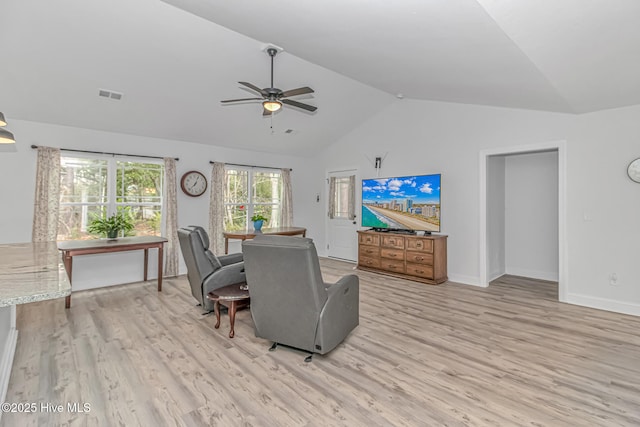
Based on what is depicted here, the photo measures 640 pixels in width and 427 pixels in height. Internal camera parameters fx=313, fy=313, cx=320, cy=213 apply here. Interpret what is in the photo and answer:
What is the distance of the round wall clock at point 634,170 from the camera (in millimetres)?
3732

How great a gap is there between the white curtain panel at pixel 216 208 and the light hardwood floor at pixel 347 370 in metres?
2.27

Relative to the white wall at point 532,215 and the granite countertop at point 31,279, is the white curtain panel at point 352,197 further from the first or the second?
the granite countertop at point 31,279

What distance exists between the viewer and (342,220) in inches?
293

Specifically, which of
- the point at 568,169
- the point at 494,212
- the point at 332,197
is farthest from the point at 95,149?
the point at 568,169

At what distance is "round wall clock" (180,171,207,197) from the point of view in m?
5.82

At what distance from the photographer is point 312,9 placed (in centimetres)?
255

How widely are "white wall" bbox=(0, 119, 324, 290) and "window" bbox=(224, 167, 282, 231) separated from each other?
11.1 inches

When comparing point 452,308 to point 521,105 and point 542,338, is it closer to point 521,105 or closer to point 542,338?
point 542,338

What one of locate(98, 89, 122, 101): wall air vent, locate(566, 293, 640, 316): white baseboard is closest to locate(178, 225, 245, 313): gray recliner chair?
locate(98, 89, 122, 101): wall air vent

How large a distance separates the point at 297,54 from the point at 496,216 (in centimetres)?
435

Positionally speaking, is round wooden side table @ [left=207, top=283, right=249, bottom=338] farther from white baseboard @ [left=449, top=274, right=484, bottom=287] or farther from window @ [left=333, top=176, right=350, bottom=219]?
window @ [left=333, top=176, right=350, bottom=219]

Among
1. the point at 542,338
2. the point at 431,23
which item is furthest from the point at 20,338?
the point at 542,338

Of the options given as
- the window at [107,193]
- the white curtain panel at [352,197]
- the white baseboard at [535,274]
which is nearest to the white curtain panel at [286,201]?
the white curtain panel at [352,197]

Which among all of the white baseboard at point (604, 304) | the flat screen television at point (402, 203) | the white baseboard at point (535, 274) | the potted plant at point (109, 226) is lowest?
the white baseboard at point (604, 304)
